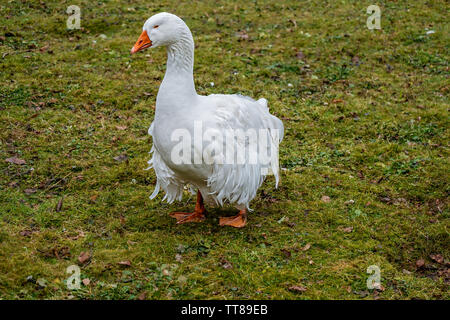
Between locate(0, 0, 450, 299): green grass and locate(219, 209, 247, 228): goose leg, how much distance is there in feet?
0.32

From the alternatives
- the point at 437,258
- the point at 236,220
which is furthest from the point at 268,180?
the point at 437,258

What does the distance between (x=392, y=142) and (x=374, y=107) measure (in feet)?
3.92

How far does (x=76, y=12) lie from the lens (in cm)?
1208

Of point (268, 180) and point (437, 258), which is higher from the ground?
point (268, 180)

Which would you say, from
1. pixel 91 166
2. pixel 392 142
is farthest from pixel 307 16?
pixel 91 166

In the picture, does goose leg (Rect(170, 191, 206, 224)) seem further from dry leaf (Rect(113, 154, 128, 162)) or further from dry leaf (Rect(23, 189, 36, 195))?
dry leaf (Rect(23, 189, 36, 195))

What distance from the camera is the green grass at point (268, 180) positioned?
4910mm

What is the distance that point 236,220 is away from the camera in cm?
574

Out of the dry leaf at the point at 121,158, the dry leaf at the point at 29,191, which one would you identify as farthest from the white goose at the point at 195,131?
the dry leaf at the point at 29,191

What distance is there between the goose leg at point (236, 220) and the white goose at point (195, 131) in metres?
0.25

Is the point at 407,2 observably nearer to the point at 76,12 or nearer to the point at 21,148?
the point at 76,12

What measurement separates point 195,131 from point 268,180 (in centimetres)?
229

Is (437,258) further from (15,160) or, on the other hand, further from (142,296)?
(15,160)

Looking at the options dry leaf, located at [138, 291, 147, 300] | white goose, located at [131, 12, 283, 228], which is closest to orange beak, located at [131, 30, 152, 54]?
white goose, located at [131, 12, 283, 228]
